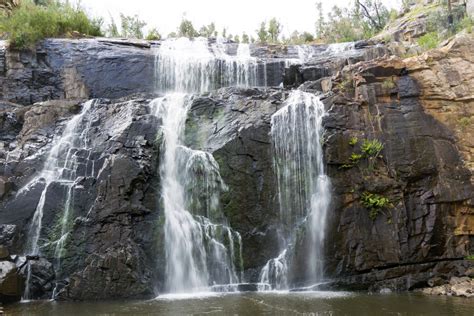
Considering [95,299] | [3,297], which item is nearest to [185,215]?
[95,299]

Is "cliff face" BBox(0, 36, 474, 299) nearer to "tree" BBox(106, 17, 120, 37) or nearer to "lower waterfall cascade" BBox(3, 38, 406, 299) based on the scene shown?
"lower waterfall cascade" BBox(3, 38, 406, 299)

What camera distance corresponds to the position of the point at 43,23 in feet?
63.1

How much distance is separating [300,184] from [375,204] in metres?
2.17

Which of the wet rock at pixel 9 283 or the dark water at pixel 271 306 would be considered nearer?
the dark water at pixel 271 306

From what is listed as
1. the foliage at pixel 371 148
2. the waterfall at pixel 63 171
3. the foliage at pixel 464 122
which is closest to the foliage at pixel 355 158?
the foliage at pixel 371 148

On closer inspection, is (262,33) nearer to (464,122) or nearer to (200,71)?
(200,71)

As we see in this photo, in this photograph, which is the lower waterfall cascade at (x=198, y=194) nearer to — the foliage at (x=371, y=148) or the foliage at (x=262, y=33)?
the foliage at (x=371, y=148)

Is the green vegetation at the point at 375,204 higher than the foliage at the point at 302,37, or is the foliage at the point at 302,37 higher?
the foliage at the point at 302,37

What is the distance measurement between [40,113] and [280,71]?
31.0 feet

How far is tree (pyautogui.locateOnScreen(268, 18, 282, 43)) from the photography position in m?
28.3

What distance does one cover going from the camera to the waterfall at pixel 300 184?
12.0 m

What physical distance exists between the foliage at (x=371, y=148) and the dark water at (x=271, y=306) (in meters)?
4.17

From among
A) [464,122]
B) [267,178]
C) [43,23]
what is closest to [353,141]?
[267,178]

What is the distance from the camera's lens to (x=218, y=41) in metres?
21.2
